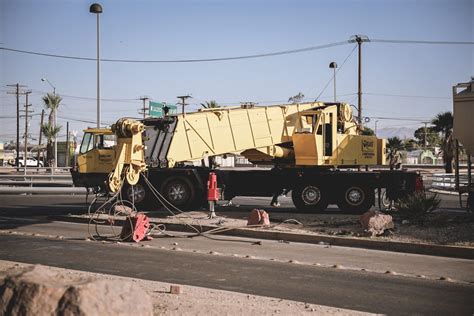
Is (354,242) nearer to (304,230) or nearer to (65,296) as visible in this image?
(304,230)

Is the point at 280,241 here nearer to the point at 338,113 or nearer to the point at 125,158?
the point at 125,158

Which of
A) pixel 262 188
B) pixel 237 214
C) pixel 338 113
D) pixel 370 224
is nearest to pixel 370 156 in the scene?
pixel 338 113

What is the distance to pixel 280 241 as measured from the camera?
41.1ft

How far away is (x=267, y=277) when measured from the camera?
27.5 feet

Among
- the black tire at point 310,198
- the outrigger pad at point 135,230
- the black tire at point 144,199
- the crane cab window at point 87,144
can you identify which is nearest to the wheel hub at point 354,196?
the black tire at point 310,198

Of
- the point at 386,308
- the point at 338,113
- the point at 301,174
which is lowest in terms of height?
the point at 386,308

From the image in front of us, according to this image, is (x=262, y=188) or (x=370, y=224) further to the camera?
(x=262, y=188)

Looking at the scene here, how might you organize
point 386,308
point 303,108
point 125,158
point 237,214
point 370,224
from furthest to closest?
point 303,108, point 237,214, point 125,158, point 370,224, point 386,308

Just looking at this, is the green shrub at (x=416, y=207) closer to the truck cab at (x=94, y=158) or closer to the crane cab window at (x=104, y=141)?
the truck cab at (x=94, y=158)

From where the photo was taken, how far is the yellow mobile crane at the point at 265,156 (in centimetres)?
1731

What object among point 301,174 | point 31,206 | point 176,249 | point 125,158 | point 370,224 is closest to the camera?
point 176,249

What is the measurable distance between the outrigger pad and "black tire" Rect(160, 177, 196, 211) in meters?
5.90

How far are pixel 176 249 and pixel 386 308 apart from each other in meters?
5.39

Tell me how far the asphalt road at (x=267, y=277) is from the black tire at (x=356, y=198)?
867 centimetres
